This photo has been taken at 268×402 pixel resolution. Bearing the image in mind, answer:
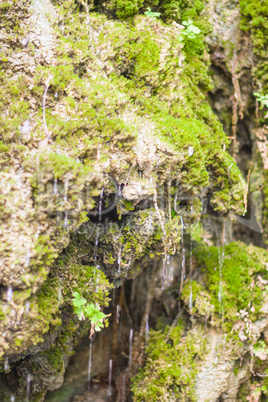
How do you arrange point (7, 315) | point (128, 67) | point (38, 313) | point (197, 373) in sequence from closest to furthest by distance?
point (7, 315)
point (38, 313)
point (128, 67)
point (197, 373)

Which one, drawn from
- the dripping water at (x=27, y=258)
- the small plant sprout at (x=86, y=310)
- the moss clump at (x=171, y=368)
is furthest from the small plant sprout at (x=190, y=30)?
the moss clump at (x=171, y=368)

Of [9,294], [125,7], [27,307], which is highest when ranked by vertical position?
[125,7]

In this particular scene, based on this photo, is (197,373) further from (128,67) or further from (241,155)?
(128,67)

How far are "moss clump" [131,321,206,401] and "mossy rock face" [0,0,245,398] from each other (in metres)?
1.37

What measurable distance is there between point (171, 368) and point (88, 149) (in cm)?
302

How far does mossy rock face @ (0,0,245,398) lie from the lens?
2730mm

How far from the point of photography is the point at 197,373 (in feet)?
14.5

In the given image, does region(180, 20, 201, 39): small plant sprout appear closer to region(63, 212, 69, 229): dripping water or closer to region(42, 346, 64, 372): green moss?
region(63, 212, 69, 229): dripping water

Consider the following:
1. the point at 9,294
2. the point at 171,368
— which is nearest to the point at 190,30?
the point at 9,294

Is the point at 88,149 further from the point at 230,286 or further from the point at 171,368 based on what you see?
the point at 171,368

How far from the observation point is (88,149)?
3.09 m

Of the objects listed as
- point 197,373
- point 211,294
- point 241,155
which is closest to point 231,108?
point 241,155

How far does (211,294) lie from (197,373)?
3.32ft

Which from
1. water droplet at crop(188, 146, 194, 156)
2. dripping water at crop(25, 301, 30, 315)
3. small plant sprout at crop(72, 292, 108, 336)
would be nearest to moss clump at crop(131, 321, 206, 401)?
small plant sprout at crop(72, 292, 108, 336)
